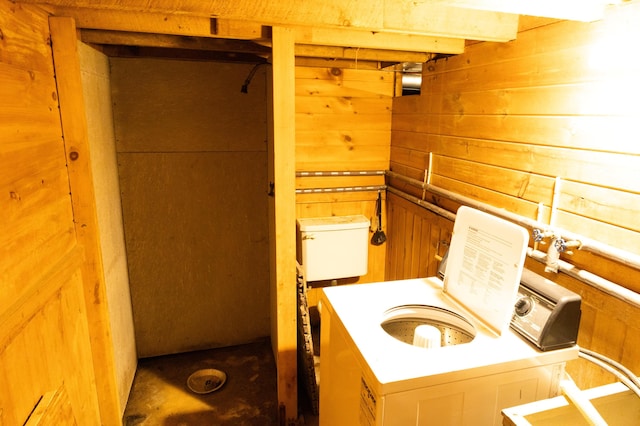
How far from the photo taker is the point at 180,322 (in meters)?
2.91

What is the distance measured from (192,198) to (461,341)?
1.91 metres

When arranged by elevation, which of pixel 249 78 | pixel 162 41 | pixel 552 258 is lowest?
pixel 552 258

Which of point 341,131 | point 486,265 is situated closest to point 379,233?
point 341,131

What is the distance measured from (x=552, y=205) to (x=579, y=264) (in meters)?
0.26

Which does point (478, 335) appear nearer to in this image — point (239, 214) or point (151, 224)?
point (239, 214)

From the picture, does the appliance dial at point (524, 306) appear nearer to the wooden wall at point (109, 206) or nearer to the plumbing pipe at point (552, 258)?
the plumbing pipe at point (552, 258)

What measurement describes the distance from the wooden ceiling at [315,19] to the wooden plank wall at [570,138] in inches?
5.3

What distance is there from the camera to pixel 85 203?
1.84 m

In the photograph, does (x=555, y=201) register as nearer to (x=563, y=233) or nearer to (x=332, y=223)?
(x=563, y=233)

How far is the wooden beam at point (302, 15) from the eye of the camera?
4.96 feet

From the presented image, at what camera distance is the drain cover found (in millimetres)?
2596

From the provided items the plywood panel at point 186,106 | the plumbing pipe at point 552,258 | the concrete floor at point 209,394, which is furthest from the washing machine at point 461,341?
the plywood panel at point 186,106

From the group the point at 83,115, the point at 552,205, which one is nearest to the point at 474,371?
the point at 552,205

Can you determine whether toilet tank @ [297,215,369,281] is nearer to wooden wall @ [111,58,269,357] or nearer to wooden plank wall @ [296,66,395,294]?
wooden plank wall @ [296,66,395,294]
